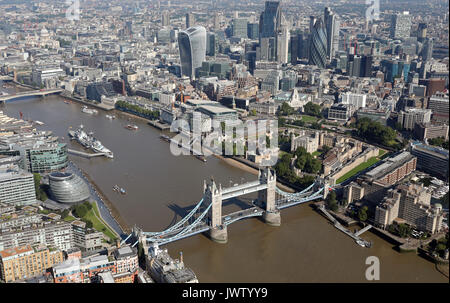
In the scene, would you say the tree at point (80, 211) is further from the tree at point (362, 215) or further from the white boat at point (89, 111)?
the white boat at point (89, 111)

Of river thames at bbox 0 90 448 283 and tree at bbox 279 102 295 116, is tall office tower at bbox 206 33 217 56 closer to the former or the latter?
tree at bbox 279 102 295 116

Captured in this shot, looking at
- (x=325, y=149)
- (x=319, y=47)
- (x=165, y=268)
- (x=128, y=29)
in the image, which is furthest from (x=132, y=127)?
(x=128, y=29)

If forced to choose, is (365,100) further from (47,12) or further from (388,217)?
(47,12)

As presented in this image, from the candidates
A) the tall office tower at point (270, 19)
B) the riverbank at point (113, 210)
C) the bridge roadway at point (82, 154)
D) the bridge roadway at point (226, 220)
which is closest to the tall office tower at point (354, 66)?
the tall office tower at point (270, 19)

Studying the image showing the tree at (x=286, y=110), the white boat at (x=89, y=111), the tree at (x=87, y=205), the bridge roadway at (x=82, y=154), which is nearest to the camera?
the tree at (x=87, y=205)

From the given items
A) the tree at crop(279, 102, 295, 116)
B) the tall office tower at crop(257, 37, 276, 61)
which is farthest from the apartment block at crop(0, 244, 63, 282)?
the tall office tower at crop(257, 37, 276, 61)

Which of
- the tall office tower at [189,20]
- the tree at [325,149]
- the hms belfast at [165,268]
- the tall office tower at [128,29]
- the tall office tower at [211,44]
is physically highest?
the tall office tower at [189,20]
